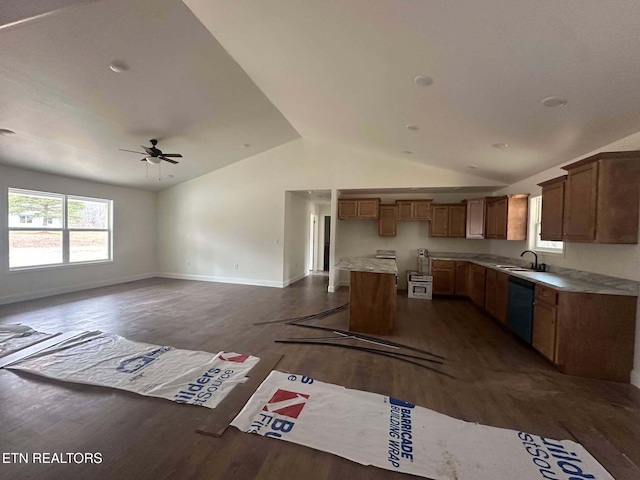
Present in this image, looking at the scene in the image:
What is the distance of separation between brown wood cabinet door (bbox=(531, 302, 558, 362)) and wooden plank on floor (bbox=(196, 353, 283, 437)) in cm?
290

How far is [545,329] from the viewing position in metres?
2.80

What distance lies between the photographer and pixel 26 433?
171 cm

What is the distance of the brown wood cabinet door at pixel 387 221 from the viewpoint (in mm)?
6207

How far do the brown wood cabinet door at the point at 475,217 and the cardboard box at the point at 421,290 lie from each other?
1425mm

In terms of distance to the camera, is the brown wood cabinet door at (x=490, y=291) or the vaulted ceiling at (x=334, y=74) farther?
the brown wood cabinet door at (x=490, y=291)

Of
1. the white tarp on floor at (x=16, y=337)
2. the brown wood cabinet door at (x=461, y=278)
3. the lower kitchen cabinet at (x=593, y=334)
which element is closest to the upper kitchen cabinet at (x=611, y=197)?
the lower kitchen cabinet at (x=593, y=334)

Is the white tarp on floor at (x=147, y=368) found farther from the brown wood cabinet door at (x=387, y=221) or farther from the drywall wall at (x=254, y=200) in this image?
the brown wood cabinet door at (x=387, y=221)

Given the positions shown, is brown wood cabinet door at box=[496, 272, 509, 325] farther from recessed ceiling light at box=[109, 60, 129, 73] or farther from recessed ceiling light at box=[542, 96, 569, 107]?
recessed ceiling light at box=[109, 60, 129, 73]

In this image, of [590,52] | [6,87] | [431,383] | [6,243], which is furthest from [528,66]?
[6,243]

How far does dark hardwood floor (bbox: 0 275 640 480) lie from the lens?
4.94 ft

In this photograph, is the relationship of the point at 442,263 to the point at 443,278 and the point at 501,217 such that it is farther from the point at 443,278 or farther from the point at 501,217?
the point at 501,217

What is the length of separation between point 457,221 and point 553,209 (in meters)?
2.64

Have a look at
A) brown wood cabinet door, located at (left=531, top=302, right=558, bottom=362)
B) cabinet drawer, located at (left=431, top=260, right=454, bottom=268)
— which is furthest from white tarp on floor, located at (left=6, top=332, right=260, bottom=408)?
cabinet drawer, located at (left=431, top=260, right=454, bottom=268)

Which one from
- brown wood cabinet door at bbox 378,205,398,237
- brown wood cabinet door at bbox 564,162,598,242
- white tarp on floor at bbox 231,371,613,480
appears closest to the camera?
white tarp on floor at bbox 231,371,613,480
